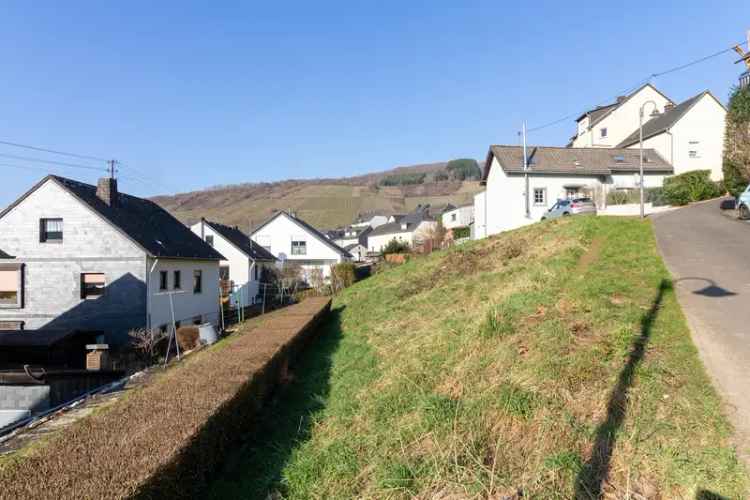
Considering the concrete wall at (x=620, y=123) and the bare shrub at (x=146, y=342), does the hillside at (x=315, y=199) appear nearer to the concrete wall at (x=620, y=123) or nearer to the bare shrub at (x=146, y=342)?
the concrete wall at (x=620, y=123)

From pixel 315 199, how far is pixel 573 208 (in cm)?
9606

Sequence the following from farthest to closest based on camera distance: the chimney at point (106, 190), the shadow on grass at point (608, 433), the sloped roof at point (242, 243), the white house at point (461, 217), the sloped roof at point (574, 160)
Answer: the white house at point (461, 217) < the sloped roof at point (242, 243) < the sloped roof at point (574, 160) < the chimney at point (106, 190) < the shadow on grass at point (608, 433)

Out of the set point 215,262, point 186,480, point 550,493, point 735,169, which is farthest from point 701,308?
point 215,262

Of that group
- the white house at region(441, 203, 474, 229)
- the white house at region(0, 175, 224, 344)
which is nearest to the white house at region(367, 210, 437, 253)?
the white house at region(441, 203, 474, 229)

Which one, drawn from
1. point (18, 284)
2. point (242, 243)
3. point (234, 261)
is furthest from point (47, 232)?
point (242, 243)

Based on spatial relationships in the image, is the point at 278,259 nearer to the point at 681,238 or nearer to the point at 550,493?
the point at 681,238

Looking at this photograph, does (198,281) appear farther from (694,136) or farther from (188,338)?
(694,136)

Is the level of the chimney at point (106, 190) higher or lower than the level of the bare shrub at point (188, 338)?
higher

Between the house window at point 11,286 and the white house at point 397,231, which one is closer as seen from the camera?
A: the house window at point 11,286

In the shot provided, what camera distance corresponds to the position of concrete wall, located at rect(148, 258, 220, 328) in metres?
21.7

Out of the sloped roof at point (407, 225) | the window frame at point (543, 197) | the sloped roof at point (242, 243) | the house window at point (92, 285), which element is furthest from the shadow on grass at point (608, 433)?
the sloped roof at point (407, 225)

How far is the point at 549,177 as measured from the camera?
31.8m

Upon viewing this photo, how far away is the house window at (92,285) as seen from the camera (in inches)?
846

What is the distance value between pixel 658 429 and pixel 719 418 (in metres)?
0.69
